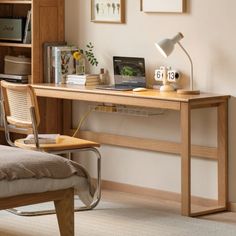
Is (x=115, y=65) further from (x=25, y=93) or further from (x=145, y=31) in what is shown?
(x=25, y=93)

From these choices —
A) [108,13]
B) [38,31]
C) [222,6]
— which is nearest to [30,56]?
[38,31]

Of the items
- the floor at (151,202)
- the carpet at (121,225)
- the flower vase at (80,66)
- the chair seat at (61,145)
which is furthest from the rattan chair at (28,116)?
the flower vase at (80,66)

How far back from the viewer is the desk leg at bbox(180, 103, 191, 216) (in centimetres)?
500

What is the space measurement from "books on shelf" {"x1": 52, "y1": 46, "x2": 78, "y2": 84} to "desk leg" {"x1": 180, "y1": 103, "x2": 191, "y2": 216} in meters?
1.30

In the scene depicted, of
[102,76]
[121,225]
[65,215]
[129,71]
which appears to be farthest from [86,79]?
[65,215]

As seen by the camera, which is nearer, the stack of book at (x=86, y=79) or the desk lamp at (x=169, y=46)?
the desk lamp at (x=169, y=46)

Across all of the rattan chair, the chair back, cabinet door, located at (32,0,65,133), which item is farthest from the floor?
the chair back

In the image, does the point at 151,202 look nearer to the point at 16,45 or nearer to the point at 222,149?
the point at 222,149

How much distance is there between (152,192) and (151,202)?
20 centimetres

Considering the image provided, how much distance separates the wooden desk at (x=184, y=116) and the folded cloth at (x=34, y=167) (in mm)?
955

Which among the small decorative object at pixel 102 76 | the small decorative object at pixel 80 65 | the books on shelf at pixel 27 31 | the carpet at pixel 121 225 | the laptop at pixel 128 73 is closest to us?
the carpet at pixel 121 225

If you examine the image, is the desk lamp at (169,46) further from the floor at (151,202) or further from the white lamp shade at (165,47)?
the floor at (151,202)

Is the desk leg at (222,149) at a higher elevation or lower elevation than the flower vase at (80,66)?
lower

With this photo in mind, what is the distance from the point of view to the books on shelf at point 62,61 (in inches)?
235
